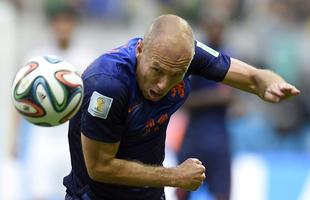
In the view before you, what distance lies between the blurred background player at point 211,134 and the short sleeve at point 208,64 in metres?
3.22

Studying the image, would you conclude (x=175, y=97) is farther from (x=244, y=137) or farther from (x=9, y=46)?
(x=244, y=137)

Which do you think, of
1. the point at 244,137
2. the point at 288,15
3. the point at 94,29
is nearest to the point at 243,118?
the point at 244,137

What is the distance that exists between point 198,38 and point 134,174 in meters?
7.61

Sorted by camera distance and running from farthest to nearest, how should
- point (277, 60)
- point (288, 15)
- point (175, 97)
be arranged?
point (288, 15) → point (277, 60) → point (175, 97)

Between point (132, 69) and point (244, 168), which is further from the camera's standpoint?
point (244, 168)

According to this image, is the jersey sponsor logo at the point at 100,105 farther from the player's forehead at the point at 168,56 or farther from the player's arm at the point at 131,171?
the player's forehead at the point at 168,56

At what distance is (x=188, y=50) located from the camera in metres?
5.68

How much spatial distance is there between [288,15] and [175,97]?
8532 mm

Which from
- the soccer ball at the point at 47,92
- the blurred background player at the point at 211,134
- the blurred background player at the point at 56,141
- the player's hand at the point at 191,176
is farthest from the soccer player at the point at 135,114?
the blurred background player at the point at 56,141

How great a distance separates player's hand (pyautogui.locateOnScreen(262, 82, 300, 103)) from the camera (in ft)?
20.3

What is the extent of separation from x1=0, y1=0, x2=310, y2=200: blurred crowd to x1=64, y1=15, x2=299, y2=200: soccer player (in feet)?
11.4

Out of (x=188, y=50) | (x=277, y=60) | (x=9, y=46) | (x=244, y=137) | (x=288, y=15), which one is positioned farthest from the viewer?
(x=288, y=15)

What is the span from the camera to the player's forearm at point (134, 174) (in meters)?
5.86

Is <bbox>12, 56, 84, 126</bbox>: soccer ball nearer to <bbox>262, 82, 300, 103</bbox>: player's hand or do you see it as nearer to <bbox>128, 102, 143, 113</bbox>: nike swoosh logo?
<bbox>128, 102, 143, 113</bbox>: nike swoosh logo
